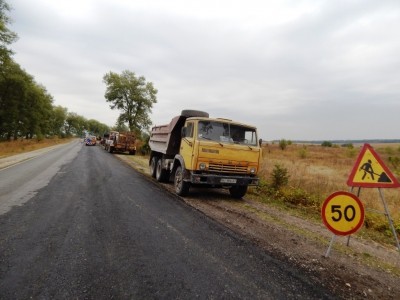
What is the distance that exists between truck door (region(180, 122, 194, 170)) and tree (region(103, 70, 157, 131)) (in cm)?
4740

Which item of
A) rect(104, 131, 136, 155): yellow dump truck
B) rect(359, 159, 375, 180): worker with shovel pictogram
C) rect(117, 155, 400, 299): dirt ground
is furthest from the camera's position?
rect(104, 131, 136, 155): yellow dump truck

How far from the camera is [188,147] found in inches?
364

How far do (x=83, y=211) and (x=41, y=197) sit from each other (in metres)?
2.13

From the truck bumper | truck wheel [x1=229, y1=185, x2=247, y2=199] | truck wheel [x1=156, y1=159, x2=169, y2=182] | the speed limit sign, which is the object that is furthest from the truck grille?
the speed limit sign

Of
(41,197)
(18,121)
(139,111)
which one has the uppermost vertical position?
(139,111)

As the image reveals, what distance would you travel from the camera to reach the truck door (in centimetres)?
895

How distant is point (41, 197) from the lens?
7992 millimetres

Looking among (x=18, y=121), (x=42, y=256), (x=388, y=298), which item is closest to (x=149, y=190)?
(x=42, y=256)

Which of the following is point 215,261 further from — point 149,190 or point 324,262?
point 149,190

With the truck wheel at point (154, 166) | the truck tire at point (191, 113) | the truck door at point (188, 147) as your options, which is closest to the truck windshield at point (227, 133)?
the truck door at point (188, 147)

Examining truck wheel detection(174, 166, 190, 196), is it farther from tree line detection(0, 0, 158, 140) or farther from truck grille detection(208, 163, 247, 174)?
tree line detection(0, 0, 158, 140)

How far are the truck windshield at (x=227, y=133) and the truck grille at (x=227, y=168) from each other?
2.58 ft

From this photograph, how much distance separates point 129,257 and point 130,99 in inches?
2152

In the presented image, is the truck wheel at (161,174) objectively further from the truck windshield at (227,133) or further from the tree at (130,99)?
the tree at (130,99)
